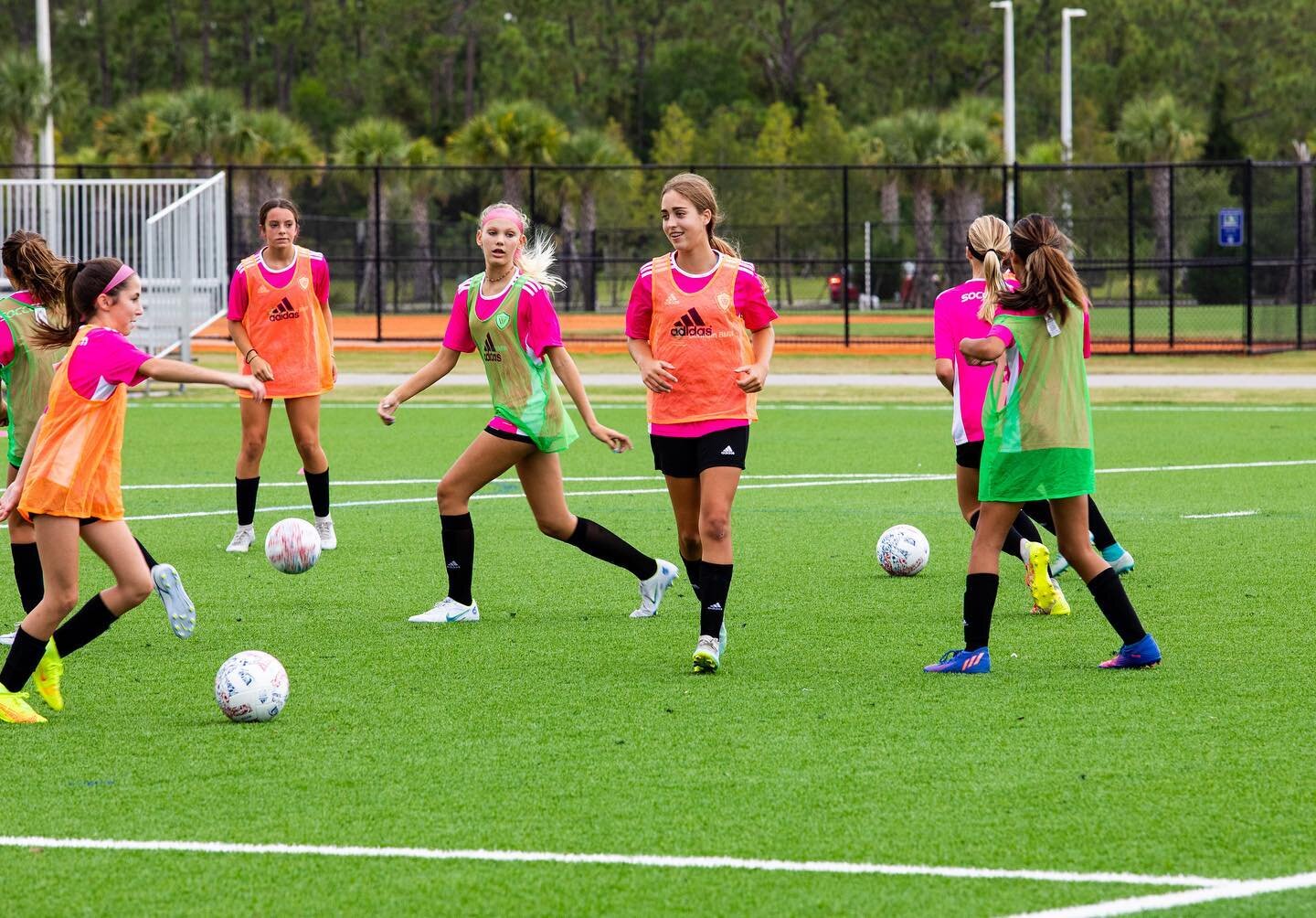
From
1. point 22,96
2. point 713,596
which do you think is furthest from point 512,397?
point 22,96

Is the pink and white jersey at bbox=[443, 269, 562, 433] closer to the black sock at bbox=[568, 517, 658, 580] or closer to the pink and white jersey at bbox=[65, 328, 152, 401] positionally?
the black sock at bbox=[568, 517, 658, 580]

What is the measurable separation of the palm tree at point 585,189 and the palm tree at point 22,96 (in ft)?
39.9

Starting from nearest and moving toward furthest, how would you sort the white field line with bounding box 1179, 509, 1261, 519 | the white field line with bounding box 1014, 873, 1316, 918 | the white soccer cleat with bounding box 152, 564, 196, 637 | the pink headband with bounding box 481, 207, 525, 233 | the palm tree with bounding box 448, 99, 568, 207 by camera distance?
the white field line with bounding box 1014, 873, 1316, 918 → the white soccer cleat with bounding box 152, 564, 196, 637 → the pink headband with bounding box 481, 207, 525, 233 → the white field line with bounding box 1179, 509, 1261, 519 → the palm tree with bounding box 448, 99, 568, 207

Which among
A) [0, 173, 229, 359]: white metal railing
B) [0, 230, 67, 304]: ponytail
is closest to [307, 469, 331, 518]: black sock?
[0, 230, 67, 304]: ponytail

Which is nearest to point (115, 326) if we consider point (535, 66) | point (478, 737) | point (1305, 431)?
point (478, 737)

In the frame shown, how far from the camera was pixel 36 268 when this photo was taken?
7238 millimetres

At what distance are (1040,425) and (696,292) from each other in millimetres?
1476

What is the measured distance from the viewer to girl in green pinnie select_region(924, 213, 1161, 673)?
696cm

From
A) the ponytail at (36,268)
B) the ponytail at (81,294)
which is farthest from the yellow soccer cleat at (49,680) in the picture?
the ponytail at (36,268)

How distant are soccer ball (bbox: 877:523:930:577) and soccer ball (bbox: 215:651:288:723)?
4.08m

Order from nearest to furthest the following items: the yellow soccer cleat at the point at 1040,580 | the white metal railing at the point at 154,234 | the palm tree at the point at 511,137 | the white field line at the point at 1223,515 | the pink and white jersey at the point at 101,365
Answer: the pink and white jersey at the point at 101,365 → the yellow soccer cleat at the point at 1040,580 → the white field line at the point at 1223,515 → the white metal railing at the point at 154,234 → the palm tree at the point at 511,137

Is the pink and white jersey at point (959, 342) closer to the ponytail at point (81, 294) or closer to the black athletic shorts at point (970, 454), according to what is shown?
the black athletic shorts at point (970, 454)

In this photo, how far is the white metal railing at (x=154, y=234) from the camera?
23438mm

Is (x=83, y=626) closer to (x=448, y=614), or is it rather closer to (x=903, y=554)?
(x=448, y=614)
